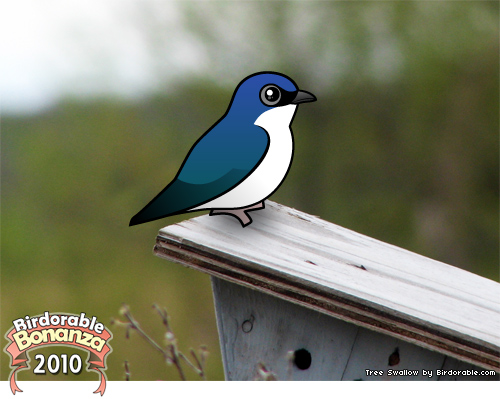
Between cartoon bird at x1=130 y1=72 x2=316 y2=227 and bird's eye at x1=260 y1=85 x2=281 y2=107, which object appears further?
bird's eye at x1=260 y1=85 x2=281 y2=107

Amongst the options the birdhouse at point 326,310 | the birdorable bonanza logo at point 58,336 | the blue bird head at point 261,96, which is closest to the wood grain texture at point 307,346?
the birdhouse at point 326,310

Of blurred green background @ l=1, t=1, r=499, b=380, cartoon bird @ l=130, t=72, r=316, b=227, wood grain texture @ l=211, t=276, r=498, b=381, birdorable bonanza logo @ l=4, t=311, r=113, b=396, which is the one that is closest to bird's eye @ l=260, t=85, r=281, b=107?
cartoon bird @ l=130, t=72, r=316, b=227

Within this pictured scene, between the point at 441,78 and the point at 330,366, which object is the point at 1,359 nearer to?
the point at 330,366

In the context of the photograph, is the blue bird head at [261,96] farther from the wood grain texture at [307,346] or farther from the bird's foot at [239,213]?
the wood grain texture at [307,346]

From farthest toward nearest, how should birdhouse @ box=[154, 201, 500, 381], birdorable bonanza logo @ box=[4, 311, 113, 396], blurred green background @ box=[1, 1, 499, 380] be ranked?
blurred green background @ box=[1, 1, 499, 380] < birdorable bonanza logo @ box=[4, 311, 113, 396] < birdhouse @ box=[154, 201, 500, 381]

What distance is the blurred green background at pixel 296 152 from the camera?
419 centimetres

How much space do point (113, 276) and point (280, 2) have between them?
268cm

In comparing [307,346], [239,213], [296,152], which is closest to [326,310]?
[307,346]


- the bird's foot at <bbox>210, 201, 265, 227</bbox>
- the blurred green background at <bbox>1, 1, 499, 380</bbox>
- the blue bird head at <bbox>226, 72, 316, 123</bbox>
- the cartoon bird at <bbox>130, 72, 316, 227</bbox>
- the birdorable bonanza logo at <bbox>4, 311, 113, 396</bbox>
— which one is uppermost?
the blurred green background at <bbox>1, 1, 499, 380</bbox>

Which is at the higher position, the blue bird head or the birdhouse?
the blue bird head

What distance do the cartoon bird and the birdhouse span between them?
0.05 m

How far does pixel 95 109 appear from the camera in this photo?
4227 mm

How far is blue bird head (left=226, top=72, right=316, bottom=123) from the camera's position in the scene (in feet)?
4.21

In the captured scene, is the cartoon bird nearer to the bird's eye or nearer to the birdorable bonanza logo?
the bird's eye
